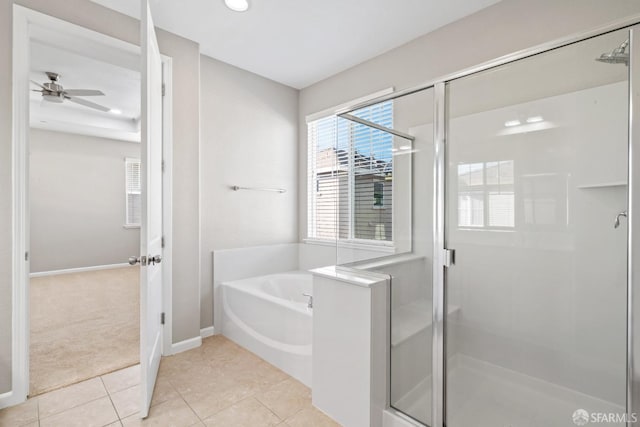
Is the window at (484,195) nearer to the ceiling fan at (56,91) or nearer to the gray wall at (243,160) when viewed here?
the gray wall at (243,160)

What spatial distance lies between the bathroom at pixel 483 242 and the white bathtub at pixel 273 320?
0.06 feet

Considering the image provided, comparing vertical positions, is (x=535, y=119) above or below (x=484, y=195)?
above

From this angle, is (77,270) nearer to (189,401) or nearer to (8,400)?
(8,400)

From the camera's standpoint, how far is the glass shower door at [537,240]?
133cm

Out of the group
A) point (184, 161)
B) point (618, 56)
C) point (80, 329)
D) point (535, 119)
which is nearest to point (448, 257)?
point (535, 119)

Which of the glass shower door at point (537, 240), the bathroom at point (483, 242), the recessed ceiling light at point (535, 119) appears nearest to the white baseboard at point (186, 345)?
the bathroom at point (483, 242)

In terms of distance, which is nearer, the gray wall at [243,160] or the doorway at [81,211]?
the doorway at [81,211]

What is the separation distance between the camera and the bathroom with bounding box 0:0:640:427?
4.41 feet

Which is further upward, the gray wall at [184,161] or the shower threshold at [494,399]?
the gray wall at [184,161]

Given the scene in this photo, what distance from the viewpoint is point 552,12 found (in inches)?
74.8

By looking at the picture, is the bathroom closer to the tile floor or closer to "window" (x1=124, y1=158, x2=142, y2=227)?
the tile floor

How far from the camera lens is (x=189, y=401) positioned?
1.84m

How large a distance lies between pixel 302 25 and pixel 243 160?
134 centimetres

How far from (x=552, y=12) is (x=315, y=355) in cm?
255
